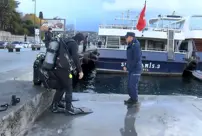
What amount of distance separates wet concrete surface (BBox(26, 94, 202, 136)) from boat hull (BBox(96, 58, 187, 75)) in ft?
58.3

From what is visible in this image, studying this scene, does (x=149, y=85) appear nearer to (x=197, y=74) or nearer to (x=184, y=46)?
(x=197, y=74)

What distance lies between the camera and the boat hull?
25.2 meters

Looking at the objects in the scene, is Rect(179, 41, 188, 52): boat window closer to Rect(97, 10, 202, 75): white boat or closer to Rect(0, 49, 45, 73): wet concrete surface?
Rect(97, 10, 202, 75): white boat

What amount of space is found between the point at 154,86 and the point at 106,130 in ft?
54.6

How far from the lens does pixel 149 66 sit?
25219 mm

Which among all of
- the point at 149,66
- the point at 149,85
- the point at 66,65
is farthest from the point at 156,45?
the point at 66,65

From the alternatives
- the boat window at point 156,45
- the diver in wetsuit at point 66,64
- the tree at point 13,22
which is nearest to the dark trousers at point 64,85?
the diver in wetsuit at point 66,64

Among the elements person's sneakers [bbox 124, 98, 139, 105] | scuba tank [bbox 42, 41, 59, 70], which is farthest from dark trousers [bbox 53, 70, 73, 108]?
person's sneakers [bbox 124, 98, 139, 105]

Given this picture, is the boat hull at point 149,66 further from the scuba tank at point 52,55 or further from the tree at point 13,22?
the tree at point 13,22

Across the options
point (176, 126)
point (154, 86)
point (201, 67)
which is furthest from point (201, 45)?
point (176, 126)

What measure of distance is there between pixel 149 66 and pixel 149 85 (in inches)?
155

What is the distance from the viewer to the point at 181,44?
101 feet

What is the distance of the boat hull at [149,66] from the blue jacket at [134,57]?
17.9m

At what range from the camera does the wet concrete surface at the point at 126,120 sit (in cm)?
505
